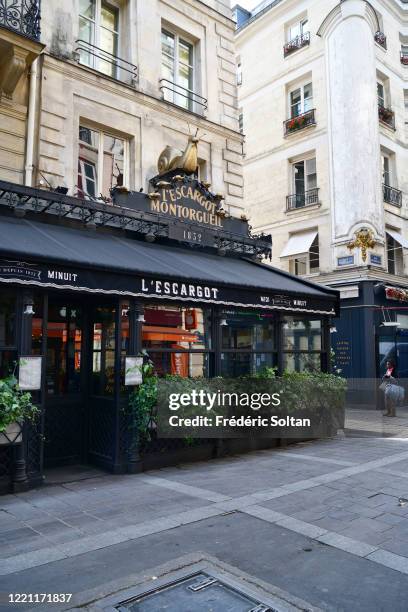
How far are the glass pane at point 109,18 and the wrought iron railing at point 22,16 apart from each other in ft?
7.88

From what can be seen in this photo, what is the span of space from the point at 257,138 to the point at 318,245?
240 inches

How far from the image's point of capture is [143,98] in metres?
10.6

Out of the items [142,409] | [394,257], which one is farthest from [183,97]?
[394,257]

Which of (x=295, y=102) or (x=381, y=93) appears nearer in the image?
(x=381, y=93)

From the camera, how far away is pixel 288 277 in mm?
11227

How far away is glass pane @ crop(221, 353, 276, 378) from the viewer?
9.99 metres

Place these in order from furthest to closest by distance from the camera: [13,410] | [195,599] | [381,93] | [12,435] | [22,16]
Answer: [381,93] → [22,16] → [12,435] → [13,410] → [195,599]

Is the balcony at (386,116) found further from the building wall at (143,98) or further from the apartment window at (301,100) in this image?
the building wall at (143,98)

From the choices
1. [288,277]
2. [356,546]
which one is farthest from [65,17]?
[356,546]

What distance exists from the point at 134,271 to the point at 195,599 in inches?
184

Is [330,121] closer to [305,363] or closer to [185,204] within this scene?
[185,204]

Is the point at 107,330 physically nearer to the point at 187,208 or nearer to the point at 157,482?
the point at 157,482

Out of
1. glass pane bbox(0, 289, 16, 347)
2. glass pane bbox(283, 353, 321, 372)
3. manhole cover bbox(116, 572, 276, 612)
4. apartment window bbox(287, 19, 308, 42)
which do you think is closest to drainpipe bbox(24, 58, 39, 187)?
glass pane bbox(0, 289, 16, 347)

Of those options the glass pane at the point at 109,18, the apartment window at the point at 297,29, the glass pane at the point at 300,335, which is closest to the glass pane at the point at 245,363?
the glass pane at the point at 300,335
